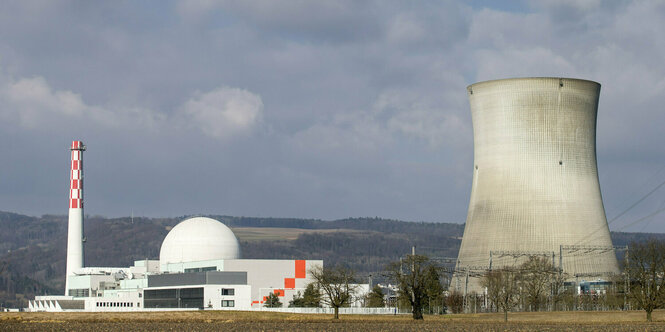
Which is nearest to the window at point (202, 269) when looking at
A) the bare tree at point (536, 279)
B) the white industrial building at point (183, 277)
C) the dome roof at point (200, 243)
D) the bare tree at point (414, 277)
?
the white industrial building at point (183, 277)

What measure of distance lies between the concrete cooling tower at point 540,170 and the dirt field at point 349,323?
5.90 metres

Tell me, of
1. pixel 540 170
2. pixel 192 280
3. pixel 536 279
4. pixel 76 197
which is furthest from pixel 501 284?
pixel 76 197

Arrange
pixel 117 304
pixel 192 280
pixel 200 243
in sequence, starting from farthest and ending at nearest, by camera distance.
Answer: pixel 200 243, pixel 117 304, pixel 192 280

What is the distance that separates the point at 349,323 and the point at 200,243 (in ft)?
123

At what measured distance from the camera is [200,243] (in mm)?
72125

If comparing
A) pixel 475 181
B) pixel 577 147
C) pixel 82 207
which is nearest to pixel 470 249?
pixel 475 181

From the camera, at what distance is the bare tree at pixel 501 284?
50.6 m

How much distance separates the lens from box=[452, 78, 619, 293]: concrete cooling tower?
49562 millimetres

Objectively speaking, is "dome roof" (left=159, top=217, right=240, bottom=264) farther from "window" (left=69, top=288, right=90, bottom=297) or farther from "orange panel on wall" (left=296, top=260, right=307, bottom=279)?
"orange panel on wall" (left=296, top=260, right=307, bottom=279)

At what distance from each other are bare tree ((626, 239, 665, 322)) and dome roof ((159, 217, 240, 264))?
105 feet

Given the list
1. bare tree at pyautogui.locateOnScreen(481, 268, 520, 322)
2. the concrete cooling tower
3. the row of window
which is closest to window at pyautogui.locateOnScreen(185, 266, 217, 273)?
the row of window

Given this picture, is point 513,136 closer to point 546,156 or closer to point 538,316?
point 546,156

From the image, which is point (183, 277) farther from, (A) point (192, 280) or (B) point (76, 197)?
(B) point (76, 197)

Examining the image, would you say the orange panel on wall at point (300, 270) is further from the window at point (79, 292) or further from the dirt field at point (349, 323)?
the dirt field at point (349, 323)
